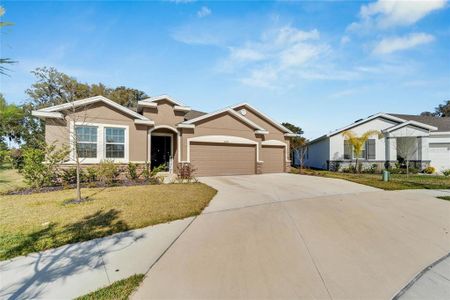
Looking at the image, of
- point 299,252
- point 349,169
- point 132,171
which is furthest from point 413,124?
point 132,171

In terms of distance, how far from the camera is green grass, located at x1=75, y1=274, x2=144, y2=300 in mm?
2482

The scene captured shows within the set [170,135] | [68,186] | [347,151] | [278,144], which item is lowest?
[68,186]

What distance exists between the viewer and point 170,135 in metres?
16.0

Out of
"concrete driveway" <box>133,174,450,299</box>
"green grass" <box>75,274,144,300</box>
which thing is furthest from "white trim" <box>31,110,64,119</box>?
"green grass" <box>75,274,144,300</box>

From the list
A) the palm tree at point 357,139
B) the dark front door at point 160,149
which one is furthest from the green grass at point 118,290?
the palm tree at point 357,139

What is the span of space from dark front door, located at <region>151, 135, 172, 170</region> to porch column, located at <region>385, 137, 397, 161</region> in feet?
62.1

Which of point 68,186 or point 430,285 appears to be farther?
point 68,186

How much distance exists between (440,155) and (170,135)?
23.5 meters

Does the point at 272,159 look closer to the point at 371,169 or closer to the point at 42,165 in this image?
the point at 371,169

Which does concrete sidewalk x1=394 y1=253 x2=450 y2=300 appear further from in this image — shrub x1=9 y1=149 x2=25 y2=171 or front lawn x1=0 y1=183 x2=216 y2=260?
shrub x1=9 y1=149 x2=25 y2=171

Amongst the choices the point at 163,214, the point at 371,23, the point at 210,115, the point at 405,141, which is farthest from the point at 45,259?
the point at 405,141

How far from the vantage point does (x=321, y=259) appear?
352cm

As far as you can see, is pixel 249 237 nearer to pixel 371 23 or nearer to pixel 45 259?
pixel 45 259

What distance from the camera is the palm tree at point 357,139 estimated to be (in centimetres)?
1778
